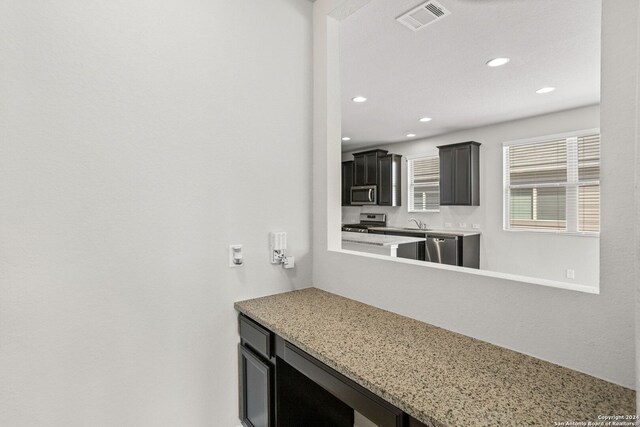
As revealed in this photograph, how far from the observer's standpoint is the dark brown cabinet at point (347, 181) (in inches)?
300

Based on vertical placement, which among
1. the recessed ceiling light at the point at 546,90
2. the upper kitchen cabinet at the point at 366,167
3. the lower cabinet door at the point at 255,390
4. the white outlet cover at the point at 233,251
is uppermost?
the recessed ceiling light at the point at 546,90

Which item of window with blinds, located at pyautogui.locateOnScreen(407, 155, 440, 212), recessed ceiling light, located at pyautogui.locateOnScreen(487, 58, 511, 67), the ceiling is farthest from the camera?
window with blinds, located at pyautogui.locateOnScreen(407, 155, 440, 212)

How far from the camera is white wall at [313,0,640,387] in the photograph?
923 millimetres

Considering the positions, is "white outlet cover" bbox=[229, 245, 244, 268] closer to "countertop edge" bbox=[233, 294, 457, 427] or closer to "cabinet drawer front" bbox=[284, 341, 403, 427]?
"countertop edge" bbox=[233, 294, 457, 427]

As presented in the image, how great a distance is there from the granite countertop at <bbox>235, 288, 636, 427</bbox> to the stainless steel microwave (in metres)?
5.49

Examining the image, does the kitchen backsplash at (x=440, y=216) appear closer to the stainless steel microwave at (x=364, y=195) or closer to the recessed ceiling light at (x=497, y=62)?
the stainless steel microwave at (x=364, y=195)

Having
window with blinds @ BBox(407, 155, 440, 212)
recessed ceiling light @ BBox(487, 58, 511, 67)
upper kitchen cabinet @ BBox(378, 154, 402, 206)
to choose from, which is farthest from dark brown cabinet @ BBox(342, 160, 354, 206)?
recessed ceiling light @ BBox(487, 58, 511, 67)

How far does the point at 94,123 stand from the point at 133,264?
2.09 feet

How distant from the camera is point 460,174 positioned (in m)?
5.55

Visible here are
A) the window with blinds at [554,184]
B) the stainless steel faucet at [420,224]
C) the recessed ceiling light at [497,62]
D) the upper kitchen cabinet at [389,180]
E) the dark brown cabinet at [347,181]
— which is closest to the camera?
the recessed ceiling light at [497,62]

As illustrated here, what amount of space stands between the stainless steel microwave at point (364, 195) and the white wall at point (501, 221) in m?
0.99

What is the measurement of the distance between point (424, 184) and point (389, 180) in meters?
0.73

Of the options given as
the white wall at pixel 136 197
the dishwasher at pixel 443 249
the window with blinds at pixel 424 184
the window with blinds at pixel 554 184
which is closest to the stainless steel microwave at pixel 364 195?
the window with blinds at pixel 424 184

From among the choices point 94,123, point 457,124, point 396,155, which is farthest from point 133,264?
point 396,155
